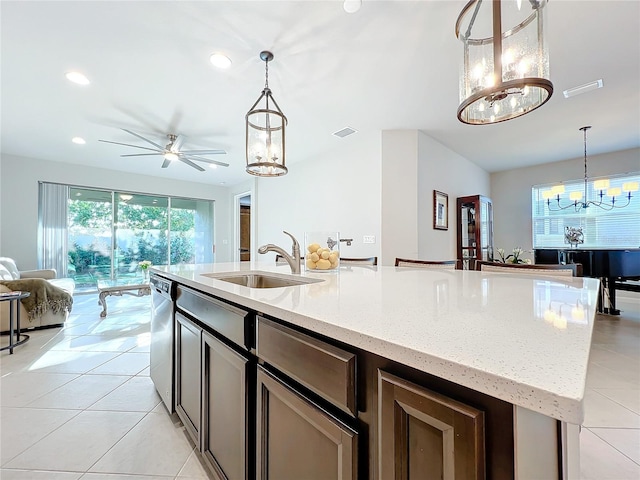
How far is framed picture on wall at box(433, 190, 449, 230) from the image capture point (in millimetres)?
4051

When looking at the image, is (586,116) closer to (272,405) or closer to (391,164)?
(391,164)

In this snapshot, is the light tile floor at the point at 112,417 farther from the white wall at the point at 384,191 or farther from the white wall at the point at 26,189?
the white wall at the point at 26,189

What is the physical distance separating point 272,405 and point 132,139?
4524 millimetres

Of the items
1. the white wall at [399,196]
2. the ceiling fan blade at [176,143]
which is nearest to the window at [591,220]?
the white wall at [399,196]

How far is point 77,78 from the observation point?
100 inches

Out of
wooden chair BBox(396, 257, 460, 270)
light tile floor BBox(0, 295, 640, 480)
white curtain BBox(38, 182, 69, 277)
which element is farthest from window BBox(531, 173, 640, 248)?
white curtain BBox(38, 182, 69, 277)

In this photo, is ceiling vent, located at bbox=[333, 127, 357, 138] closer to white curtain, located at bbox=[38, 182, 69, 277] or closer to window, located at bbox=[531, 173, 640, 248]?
window, located at bbox=[531, 173, 640, 248]

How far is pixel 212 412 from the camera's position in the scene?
1.15 metres

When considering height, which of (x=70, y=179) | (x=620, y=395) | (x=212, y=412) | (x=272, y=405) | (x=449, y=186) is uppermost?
(x=70, y=179)

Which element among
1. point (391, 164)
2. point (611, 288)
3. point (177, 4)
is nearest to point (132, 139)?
point (177, 4)

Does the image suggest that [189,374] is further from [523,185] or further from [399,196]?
[523,185]

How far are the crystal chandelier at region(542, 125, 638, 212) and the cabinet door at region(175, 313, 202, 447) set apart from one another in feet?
17.6

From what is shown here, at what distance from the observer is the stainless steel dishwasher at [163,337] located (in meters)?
1.57

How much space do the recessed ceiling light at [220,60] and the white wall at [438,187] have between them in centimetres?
255
